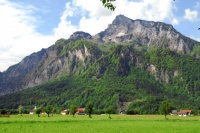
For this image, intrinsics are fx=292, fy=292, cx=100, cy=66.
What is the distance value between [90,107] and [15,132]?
117 metres

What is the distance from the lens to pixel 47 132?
1789 inches

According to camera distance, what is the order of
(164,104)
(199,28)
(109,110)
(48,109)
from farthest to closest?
(48,109) < (109,110) < (164,104) < (199,28)

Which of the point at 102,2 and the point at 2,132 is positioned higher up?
the point at 102,2

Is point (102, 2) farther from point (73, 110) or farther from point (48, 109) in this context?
point (48, 109)

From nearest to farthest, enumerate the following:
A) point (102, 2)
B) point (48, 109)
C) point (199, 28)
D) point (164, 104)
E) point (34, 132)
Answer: point (102, 2) < point (199, 28) < point (34, 132) < point (164, 104) < point (48, 109)

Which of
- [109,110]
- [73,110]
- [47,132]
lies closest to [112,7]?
[47,132]

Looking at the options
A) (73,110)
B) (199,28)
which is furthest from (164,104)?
(199,28)

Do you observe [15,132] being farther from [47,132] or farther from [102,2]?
[102,2]

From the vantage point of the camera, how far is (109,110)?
6304 inches

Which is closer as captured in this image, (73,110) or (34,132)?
(34,132)

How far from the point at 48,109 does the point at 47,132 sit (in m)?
139

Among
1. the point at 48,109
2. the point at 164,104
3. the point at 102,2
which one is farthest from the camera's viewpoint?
the point at 48,109

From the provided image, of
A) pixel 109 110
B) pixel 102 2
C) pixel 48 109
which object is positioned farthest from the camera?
pixel 48 109

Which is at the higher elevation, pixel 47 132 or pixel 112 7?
pixel 112 7
